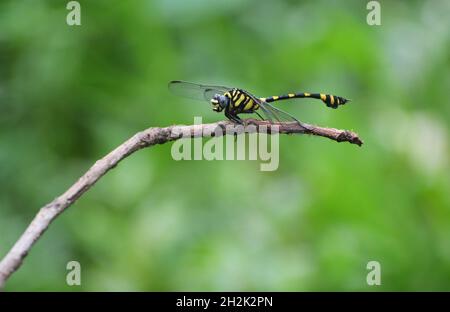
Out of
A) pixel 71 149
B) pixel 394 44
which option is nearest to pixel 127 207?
pixel 71 149

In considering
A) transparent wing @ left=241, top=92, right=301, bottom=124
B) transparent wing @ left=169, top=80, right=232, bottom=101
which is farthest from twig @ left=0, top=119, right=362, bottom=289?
transparent wing @ left=169, top=80, right=232, bottom=101

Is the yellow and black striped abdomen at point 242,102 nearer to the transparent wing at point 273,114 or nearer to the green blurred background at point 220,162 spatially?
the transparent wing at point 273,114

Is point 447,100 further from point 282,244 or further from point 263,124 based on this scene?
Answer: point 263,124

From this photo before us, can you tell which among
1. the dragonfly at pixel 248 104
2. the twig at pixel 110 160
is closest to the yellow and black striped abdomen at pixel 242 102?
the dragonfly at pixel 248 104

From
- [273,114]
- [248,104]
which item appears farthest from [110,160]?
[248,104]

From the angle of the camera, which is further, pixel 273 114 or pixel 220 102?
pixel 220 102

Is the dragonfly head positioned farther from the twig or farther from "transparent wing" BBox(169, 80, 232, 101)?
"transparent wing" BBox(169, 80, 232, 101)

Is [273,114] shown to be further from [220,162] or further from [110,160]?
[220,162]
